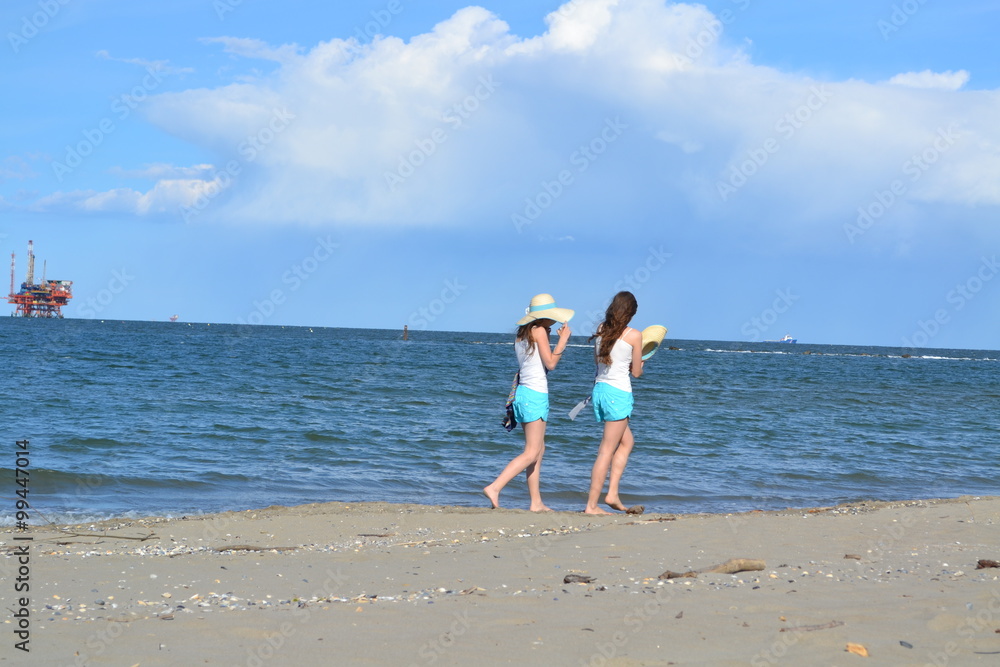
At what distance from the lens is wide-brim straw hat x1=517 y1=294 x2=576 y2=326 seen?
6.83 meters

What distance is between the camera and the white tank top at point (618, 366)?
6.91 metres

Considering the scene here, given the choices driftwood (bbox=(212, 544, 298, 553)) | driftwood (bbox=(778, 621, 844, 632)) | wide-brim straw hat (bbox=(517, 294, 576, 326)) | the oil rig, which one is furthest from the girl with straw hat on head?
the oil rig

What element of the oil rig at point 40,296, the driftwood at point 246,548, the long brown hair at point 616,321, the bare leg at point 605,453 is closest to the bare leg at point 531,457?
the bare leg at point 605,453

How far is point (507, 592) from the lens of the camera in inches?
170

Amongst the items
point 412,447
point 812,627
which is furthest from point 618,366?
point 412,447

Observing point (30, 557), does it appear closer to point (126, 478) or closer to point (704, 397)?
point (126, 478)

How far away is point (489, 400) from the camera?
19953 mm

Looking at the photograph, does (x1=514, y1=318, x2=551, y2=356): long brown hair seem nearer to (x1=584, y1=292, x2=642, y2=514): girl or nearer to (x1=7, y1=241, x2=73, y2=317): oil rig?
(x1=584, y1=292, x2=642, y2=514): girl

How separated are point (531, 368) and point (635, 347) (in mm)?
850

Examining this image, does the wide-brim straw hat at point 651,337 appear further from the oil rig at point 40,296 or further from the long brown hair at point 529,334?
the oil rig at point 40,296

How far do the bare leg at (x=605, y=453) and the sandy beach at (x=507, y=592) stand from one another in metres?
0.38

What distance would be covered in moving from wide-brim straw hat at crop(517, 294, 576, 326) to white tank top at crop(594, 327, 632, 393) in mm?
388

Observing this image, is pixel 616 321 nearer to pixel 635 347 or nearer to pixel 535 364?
pixel 635 347

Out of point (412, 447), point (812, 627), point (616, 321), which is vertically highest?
point (616, 321)
